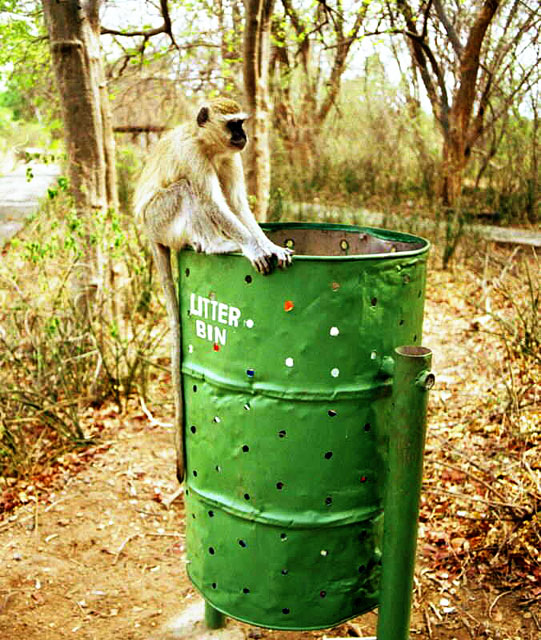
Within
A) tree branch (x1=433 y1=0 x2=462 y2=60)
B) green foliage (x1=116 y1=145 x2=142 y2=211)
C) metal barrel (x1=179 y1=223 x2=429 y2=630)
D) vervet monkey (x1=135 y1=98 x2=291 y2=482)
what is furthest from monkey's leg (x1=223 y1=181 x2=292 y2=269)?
green foliage (x1=116 y1=145 x2=142 y2=211)

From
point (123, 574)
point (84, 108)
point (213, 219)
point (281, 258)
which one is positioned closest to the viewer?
point (281, 258)

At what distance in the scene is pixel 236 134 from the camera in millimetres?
3039

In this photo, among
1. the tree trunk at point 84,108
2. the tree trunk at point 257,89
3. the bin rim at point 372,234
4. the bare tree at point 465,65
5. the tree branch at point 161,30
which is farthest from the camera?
the bare tree at point 465,65

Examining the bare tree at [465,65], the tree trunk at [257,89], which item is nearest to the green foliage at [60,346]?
the tree trunk at [257,89]

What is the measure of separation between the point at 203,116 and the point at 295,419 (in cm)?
159

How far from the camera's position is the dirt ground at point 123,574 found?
122 inches

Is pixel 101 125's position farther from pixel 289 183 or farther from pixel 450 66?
pixel 289 183

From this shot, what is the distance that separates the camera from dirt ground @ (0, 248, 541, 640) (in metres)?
3.09

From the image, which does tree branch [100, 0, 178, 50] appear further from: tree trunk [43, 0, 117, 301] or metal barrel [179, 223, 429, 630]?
metal barrel [179, 223, 429, 630]

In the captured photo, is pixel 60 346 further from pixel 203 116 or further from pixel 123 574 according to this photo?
pixel 203 116

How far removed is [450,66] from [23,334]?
861cm

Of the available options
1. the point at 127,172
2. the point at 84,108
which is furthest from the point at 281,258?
the point at 127,172

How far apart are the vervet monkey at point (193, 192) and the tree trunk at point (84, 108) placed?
6.64 feet

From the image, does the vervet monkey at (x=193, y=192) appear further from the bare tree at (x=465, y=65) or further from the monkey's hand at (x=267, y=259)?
the bare tree at (x=465, y=65)
